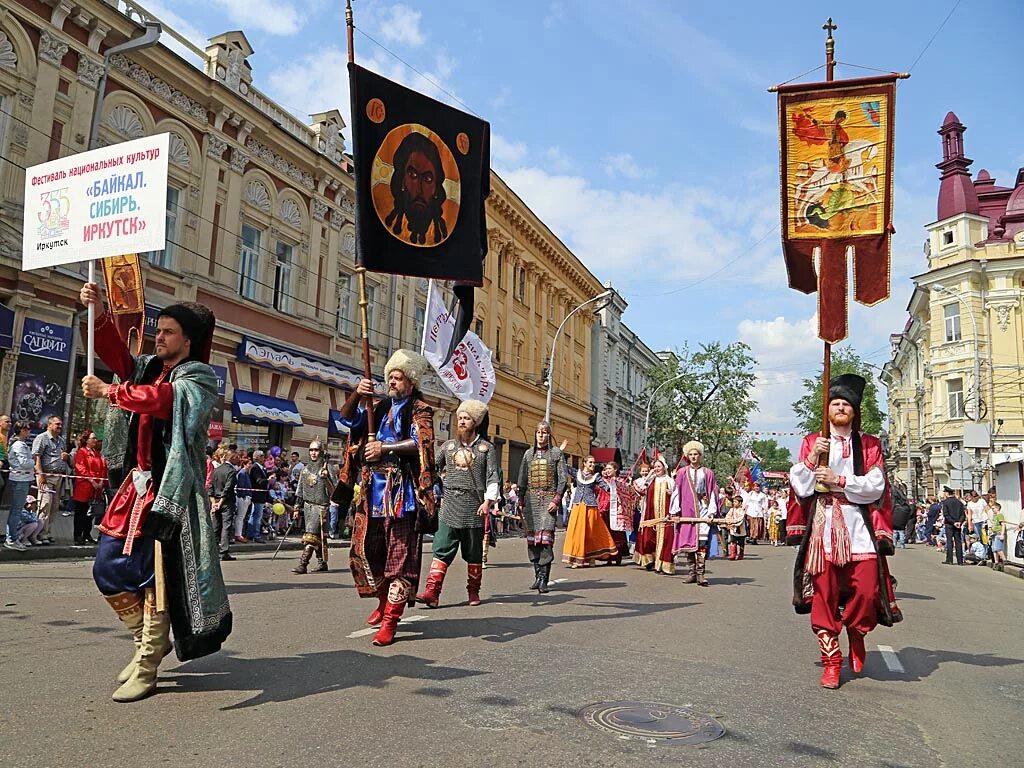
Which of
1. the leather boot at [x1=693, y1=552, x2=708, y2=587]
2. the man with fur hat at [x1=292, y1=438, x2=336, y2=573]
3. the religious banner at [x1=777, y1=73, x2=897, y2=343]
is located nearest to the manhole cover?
the religious banner at [x1=777, y1=73, x2=897, y2=343]

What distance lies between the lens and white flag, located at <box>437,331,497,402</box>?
17.4 meters

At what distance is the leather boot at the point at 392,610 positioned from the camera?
5734mm

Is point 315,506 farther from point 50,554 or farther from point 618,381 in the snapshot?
point 618,381

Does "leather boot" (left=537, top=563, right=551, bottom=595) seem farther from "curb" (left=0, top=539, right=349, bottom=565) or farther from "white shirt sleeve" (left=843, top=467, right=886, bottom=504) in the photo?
"curb" (left=0, top=539, right=349, bottom=565)

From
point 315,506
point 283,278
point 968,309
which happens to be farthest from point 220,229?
point 968,309

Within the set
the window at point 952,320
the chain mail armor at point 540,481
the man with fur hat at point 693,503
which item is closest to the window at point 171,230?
the chain mail armor at point 540,481

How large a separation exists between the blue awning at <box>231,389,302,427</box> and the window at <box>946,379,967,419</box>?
35.9m

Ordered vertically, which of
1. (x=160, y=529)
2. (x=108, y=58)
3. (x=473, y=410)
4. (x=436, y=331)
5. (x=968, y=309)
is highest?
(x=968, y=309)

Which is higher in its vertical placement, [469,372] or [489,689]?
[469,372]

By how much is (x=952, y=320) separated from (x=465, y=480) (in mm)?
44954

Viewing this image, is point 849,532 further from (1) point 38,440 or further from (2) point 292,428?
(2) point 292,428

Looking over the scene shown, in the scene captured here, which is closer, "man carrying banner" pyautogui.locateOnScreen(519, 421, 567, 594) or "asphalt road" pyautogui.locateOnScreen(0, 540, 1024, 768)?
"asphalt road" pyautogui.locateOnScreen(0, 540, 1024, 768)

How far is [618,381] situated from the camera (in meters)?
60.7

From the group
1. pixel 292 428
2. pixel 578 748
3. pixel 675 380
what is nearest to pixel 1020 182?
pixel 675 380
